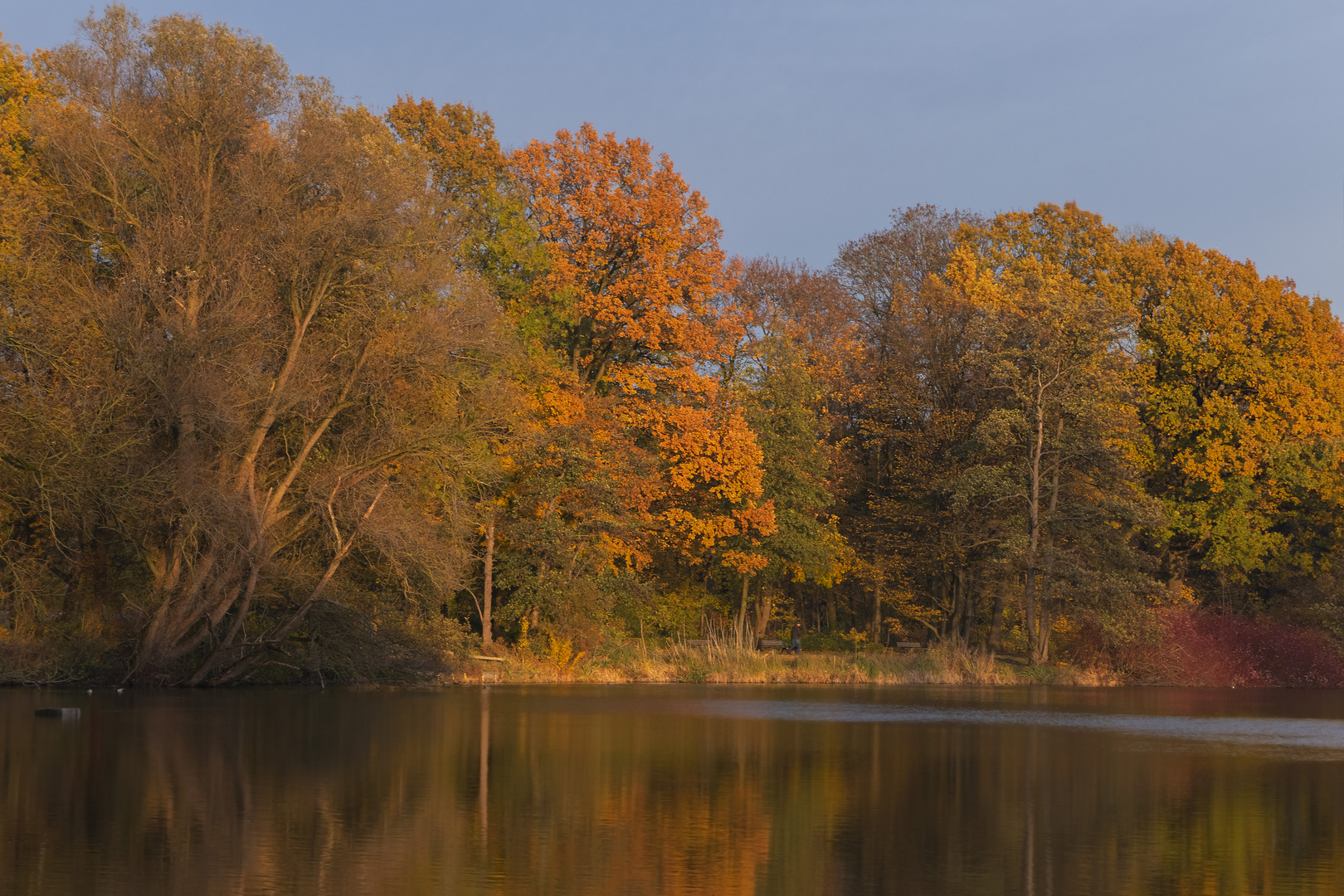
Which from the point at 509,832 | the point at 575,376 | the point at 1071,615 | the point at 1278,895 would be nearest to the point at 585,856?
the point at 509,832

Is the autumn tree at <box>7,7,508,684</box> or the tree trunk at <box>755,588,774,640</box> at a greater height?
the autumn tree at <box>7,7,508,684</box>

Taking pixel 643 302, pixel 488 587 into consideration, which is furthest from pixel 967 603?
pixel 488 587

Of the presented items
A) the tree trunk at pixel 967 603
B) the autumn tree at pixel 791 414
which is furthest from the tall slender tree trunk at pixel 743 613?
the tree trunk at pixel 967 603

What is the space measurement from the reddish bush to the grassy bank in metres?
3.96

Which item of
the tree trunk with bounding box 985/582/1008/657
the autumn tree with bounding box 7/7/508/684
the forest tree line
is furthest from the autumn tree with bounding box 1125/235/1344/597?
the autumn tree with bounding box 7/7/508/684

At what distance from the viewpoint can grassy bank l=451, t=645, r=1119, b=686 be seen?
1407 inches

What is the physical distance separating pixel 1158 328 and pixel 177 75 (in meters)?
33.3

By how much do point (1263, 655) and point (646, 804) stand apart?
121 ft

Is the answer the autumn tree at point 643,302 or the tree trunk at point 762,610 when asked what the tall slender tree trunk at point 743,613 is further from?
the autumn tree at point 643,302

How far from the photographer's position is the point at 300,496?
31.1m

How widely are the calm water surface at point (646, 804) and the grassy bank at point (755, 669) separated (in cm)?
1219

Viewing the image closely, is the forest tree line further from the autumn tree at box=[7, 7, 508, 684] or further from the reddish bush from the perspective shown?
the reddish bush

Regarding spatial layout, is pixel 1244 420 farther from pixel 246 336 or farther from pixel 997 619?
pixel 246 336

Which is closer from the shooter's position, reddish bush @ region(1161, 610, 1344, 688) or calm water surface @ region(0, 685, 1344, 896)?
calm water surface @ region(0, 685, 1344, 896)
